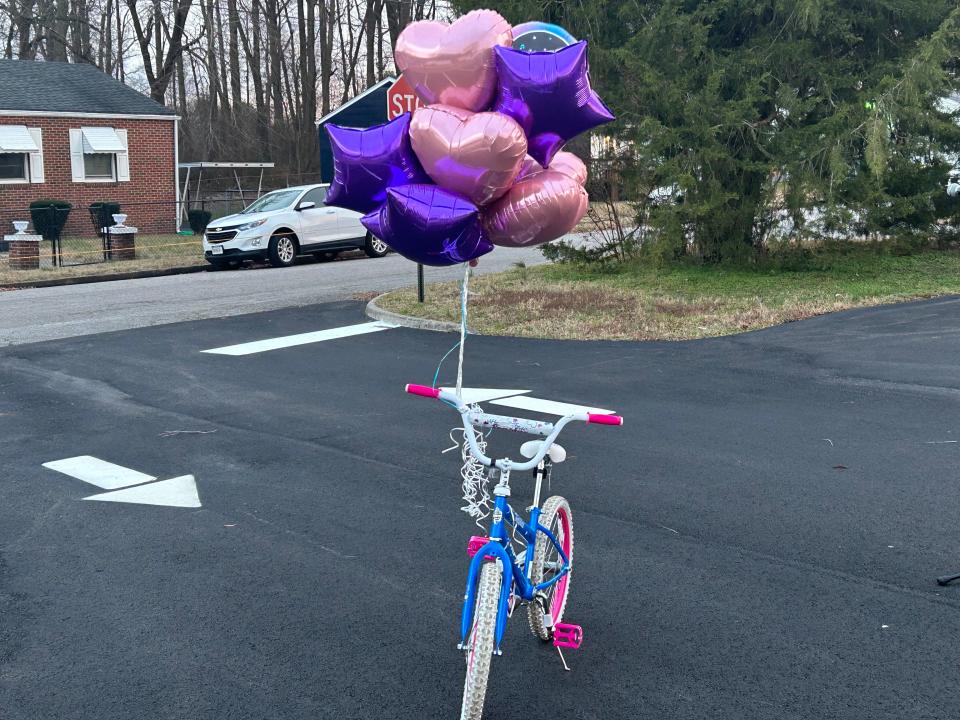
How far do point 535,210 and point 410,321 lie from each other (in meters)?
9.16

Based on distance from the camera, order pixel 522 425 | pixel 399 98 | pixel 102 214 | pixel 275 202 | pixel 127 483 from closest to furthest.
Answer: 1. pixel 522 425
2. pixel 127 483
3. pixel 399 98
4. pixel 275 202
5. pixel 102 214

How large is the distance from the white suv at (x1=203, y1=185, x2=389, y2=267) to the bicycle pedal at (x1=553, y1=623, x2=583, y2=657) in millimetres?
18721

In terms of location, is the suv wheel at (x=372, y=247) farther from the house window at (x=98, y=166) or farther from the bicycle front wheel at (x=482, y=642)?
the bicycle front wheel at (x=482, y=642)

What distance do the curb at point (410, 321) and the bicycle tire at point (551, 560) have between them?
847 centimetres

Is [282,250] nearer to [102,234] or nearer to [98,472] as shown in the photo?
[102,234]

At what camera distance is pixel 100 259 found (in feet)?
78.5

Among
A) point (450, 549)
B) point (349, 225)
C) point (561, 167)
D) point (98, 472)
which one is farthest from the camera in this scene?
point (349, 225)

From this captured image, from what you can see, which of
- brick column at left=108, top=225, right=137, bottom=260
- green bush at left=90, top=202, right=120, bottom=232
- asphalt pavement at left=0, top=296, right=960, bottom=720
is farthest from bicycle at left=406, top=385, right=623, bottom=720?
green bush at left=90, top=202, right=120, bottom=232

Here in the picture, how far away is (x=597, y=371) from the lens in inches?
409

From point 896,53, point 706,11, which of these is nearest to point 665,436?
point 706,11

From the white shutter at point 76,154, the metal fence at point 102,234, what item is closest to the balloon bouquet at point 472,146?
the metal fence at point 102,234

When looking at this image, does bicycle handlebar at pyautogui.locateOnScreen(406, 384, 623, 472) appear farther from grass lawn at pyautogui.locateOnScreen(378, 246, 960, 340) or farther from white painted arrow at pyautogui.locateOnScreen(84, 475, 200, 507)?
grass lawn at pyautogui.locateOnScreen(378, 246, 960, 340)

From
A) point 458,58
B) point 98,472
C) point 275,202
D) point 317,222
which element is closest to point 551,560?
point 458,58

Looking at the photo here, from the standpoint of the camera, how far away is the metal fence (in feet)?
75.9
